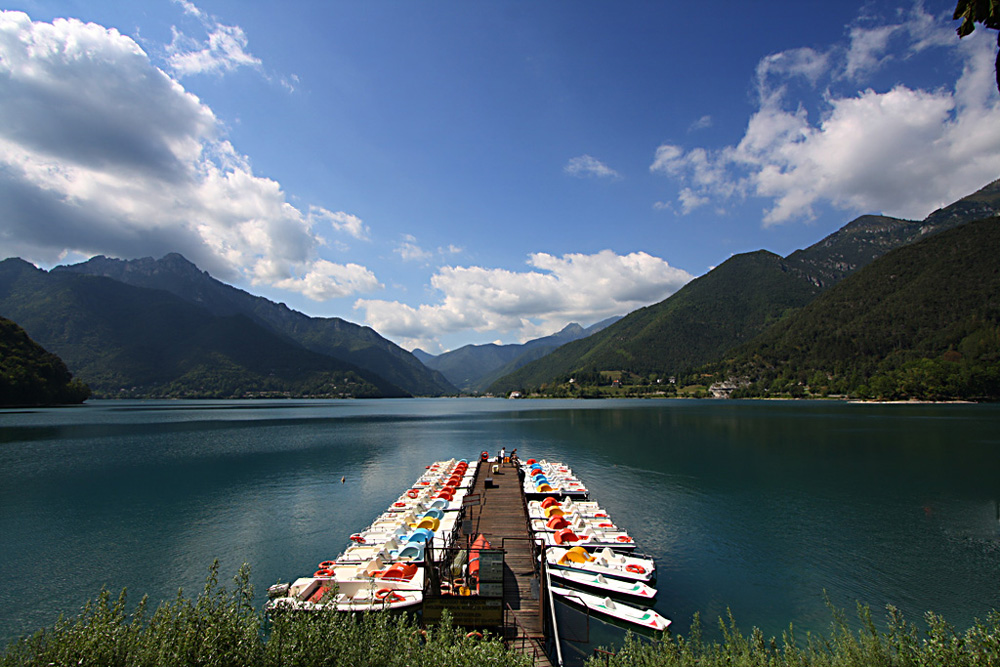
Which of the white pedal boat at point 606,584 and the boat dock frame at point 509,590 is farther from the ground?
the boat dock frame at point 509,590

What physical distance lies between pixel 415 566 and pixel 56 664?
703 inches

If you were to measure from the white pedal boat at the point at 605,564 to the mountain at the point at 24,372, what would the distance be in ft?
586

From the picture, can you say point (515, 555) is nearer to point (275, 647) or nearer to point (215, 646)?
point (275, 647)

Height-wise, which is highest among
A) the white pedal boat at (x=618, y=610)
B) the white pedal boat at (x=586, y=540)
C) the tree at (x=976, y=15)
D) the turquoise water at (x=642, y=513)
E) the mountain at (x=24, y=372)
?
the tree at (x=976, y=15)

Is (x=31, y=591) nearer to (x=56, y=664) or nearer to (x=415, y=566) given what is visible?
(x=415, y=566)

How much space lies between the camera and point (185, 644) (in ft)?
30.1

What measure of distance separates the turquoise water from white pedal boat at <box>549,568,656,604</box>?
124 cm

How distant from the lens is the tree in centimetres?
1198

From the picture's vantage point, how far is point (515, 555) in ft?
83.6

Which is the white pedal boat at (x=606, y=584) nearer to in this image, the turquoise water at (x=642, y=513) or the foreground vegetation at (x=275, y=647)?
the turquoise water at (x=642, y=513)

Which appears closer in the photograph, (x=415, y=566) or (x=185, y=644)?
(x=185, y=644)

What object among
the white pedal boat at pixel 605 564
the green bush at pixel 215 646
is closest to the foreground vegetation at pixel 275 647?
the green bush at pixel 215 646

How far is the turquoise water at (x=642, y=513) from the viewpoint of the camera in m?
23.6

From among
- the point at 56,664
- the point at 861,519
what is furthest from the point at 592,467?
the point at 56,664
